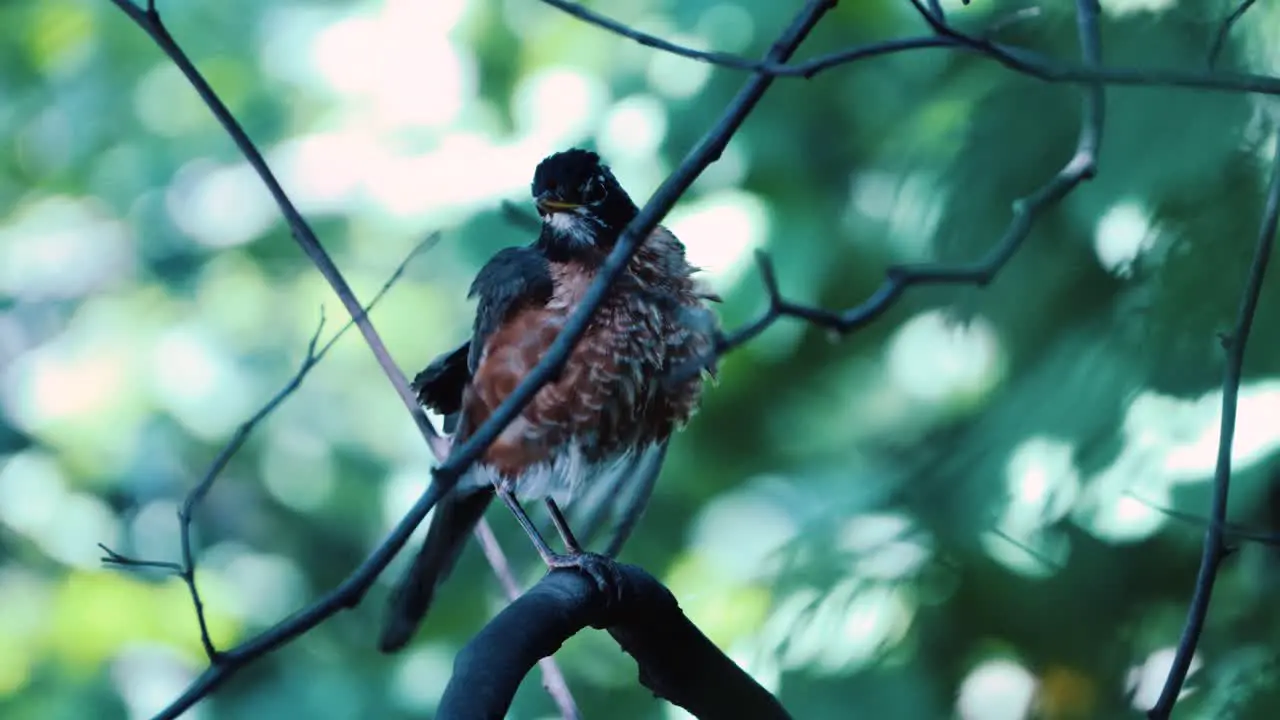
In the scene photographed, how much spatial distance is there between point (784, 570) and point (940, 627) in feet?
0.78

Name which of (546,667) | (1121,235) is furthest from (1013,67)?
(1121,235)

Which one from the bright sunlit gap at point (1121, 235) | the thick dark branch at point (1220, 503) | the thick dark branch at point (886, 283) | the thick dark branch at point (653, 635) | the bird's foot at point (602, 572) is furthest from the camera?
the bright sunlit gap at point (1121, 235)

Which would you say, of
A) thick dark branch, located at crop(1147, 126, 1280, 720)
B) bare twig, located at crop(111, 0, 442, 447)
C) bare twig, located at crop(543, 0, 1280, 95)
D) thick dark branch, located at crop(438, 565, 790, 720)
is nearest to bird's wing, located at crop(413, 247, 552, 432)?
bare twig, located at crop(111, 0, 442, 447)

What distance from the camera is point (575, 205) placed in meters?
2.25

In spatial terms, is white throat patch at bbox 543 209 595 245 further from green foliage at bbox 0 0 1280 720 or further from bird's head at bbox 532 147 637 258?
green foliage at bbox 0 0 1280 720

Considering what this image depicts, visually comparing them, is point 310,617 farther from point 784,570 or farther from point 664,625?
point 784,570

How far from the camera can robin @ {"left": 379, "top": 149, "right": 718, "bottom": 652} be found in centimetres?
207

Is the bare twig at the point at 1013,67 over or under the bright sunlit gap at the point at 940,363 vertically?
under

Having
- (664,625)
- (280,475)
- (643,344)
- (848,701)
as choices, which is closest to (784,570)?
(848,701)

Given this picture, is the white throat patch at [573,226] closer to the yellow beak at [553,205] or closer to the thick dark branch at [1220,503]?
the yellow beak at [553,205]

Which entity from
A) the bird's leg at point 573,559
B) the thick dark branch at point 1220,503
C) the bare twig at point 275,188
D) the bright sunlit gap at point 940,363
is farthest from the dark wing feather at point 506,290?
the thick dark branch at point 1220,503

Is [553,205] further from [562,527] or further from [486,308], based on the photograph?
[562,527]

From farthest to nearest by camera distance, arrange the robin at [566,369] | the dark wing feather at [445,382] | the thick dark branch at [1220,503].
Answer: the dark wing feather at [445,382], the robin at [566,369], the thick dark branch at [1220,503]

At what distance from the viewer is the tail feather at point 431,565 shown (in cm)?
212
